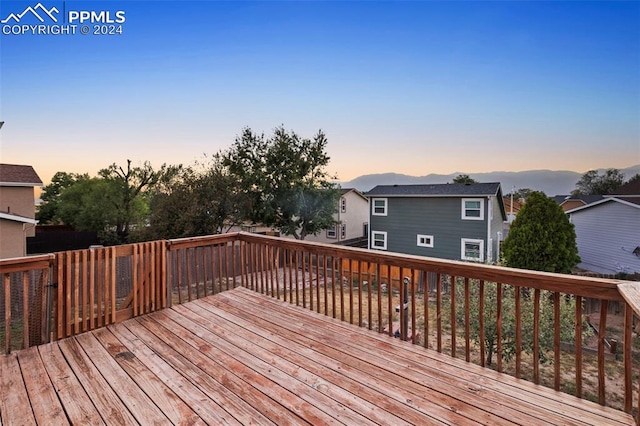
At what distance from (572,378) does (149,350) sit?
21.4 ft

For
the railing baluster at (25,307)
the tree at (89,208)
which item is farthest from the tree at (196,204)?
the railing baluster at (25,307)

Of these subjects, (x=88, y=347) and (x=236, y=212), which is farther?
(x=236, y=212)

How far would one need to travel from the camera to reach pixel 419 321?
7.75m

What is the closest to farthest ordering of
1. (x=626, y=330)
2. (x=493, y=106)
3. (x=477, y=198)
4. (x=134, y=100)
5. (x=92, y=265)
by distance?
(x=626, y=330)
(x=92, y=265)
(x=134, y=100)
(x=493, y=106)
(x=477, y=198)

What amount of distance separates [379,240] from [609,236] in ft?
32.3

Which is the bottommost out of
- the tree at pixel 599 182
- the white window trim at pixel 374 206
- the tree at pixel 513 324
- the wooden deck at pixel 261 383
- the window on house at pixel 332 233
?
the tree at pixel 513 324

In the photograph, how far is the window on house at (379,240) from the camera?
16316 mm

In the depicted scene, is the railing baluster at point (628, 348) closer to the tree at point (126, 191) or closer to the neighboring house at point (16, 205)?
the neighboring house at point (16, 205)

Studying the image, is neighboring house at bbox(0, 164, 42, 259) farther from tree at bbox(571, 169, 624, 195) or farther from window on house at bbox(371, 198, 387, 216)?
tree at bbox(571, 169, 624, 195)

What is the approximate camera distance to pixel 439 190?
14.8 meters

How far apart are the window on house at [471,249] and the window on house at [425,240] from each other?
143 centimetres

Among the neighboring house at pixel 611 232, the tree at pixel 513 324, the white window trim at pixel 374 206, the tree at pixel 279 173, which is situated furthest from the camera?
the white window trim at pixel 374 206

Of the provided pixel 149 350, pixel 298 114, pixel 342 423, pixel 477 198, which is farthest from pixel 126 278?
pixel 477 198

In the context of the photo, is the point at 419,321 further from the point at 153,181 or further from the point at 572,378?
the point at 153,181
